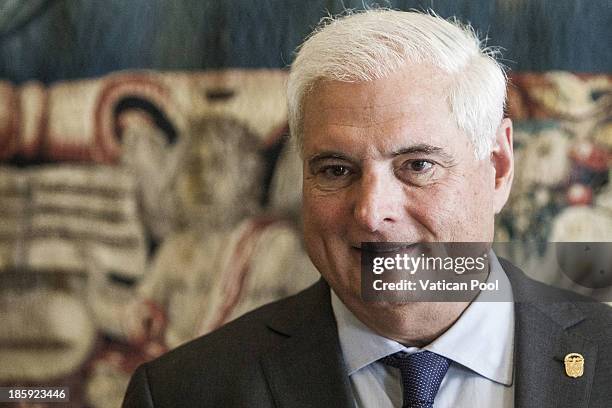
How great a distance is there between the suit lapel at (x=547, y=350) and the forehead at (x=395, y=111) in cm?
27

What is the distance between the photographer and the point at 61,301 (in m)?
1.36

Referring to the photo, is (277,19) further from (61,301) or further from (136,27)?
(61,301)

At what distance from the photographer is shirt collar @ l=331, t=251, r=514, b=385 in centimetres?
113

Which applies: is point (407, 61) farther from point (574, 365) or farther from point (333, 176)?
point (574, 365)

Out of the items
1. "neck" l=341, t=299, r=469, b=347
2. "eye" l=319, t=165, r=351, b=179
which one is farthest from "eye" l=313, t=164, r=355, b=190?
"neck" l=341, t=299, r=469, b=347

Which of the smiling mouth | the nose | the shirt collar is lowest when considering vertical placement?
the shirt collar

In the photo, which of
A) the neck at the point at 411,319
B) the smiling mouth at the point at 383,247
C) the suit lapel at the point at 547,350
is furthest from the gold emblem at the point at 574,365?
the smiling mouth at the point at 383,247

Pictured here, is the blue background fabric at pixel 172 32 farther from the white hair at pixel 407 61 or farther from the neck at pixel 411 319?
the neck at pixel 411 319

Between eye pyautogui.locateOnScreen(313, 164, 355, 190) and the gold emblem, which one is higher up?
eye pyautogui.locateOnScreen(313, 164, 355, 190)

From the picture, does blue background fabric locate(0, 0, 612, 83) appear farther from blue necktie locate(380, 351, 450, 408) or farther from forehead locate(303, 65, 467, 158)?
blue necktie locate(380, 351, 450, 408)

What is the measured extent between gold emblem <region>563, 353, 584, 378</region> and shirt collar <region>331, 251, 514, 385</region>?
0.24 feet

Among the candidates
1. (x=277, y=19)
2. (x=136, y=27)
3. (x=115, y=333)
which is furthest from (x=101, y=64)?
(x=115, y=333)

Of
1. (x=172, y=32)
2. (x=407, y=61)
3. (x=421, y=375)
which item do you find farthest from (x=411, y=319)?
(x=172, y=32)

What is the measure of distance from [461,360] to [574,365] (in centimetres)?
15
